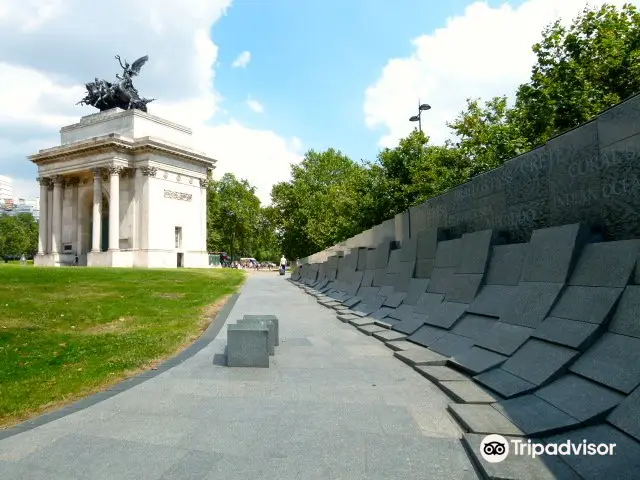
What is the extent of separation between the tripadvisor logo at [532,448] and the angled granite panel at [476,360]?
190cm

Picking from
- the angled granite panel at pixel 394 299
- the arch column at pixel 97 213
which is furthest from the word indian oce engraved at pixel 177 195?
the angled granite panel at pixel 394 299

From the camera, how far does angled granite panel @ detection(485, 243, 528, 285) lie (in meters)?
6.59

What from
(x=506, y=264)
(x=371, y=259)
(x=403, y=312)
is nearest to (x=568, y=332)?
(x=506, y=264)

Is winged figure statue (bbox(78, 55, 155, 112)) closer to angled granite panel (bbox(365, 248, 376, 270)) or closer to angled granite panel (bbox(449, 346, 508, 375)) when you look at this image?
angled granite panel (bbox(365, 248, 376, 270))

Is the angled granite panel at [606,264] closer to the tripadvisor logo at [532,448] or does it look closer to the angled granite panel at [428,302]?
the tripadvisor logo at [532,448]

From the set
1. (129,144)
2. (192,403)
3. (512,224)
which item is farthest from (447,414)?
(129,144)

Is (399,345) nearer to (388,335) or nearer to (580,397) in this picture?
(388,335)

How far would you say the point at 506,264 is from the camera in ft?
22.7

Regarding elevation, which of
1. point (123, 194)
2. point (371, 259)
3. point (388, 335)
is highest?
point (123, 194)

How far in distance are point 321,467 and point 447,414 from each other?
1.64 metres

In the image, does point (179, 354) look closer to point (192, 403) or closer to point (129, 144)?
point (192, 403)

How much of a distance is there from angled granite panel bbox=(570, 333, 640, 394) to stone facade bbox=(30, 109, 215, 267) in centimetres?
4706

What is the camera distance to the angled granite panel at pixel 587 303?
4.41 m

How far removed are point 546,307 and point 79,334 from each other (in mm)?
9542
